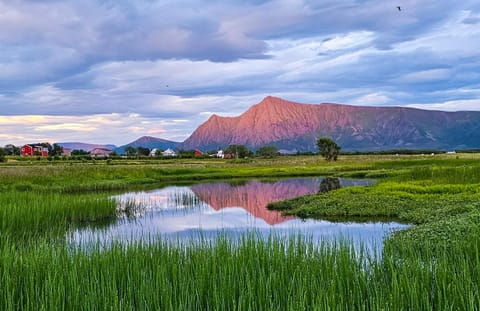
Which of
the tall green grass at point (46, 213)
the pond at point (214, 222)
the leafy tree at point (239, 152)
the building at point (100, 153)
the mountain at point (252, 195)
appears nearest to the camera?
the tall green grass at point (46, 213)

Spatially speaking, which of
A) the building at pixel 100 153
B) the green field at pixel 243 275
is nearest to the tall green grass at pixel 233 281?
the green field at pixel 243 275

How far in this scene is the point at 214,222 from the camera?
61.3 ft

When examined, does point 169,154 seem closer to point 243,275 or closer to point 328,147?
point 328,147

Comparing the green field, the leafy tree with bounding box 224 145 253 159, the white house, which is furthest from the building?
the green field

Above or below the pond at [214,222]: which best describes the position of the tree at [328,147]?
above

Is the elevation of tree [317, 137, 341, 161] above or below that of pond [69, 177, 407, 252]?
above

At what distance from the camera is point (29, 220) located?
1382cm

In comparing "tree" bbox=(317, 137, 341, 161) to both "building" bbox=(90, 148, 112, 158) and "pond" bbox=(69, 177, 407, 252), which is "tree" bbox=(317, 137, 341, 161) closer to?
"pond" bbox=(69, 177, 407, 252)

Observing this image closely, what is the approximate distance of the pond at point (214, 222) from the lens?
13.8 m

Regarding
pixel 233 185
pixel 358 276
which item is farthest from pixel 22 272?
pixel 233 185

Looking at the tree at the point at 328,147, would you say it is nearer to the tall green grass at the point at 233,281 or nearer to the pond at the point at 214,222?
the pond at the point at 214,222

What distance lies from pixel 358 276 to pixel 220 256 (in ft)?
7.42

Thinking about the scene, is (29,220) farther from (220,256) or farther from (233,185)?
(233,185)

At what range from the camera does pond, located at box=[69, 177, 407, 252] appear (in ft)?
45.3
